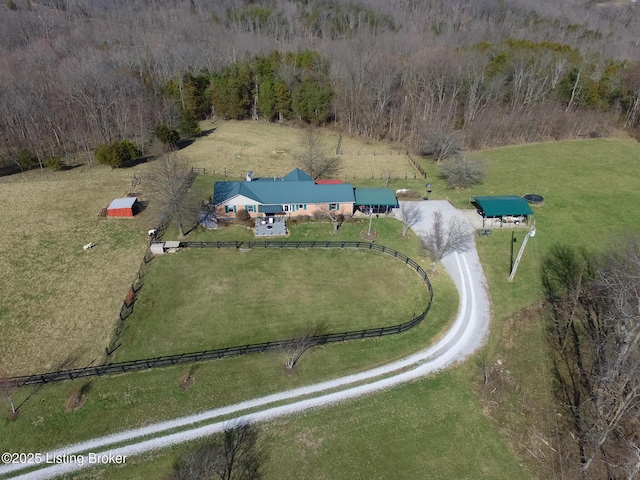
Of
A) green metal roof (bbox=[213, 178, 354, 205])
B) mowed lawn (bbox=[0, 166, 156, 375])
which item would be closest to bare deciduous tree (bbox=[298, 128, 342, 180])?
green metal roof (bbox=[213, 178, 354, 205])

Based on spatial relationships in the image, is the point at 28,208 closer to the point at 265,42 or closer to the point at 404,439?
the point at 404,439

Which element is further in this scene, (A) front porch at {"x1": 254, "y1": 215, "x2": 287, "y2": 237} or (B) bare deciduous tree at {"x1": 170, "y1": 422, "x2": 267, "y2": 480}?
(A) front porch at {"x1": 254, "y1": 215, "x2": 287, "y2": 237}

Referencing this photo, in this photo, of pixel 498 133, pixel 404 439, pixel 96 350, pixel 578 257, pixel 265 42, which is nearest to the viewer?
pixel 404 439

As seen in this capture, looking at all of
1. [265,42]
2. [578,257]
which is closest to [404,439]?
[578,257]

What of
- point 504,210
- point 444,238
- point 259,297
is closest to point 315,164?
point 444,238

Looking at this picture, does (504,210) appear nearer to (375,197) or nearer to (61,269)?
(375,197)

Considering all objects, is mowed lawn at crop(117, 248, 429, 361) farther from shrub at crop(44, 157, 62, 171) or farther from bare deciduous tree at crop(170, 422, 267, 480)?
shrub at crop(44, 157, 62, 171)
